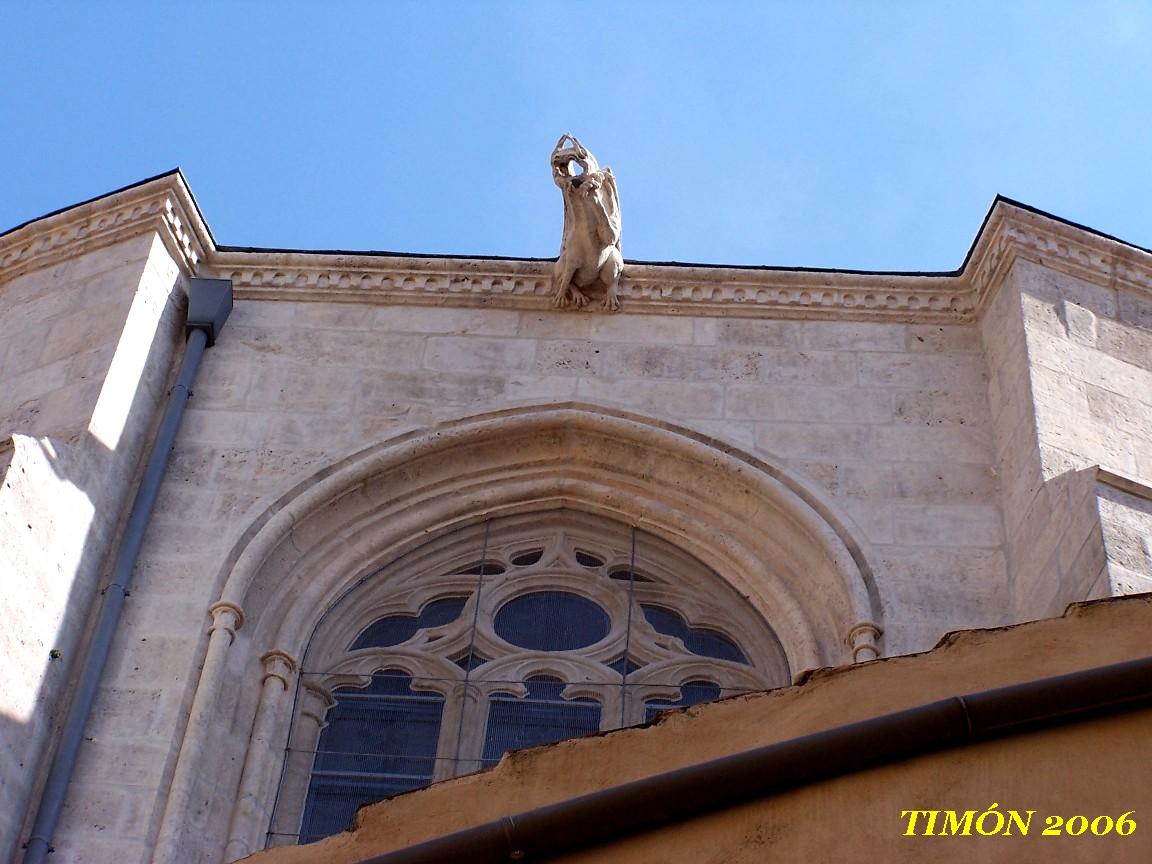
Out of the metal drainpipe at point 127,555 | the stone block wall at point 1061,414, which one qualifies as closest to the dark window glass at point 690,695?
the stone block wall at point 1061,414

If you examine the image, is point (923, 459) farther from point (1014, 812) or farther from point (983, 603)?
point (1014, 812)

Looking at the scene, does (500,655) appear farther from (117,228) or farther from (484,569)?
(117,228)

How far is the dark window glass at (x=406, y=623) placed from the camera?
941cm

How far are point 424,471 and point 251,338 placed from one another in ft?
3.90

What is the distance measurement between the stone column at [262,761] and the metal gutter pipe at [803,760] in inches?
136

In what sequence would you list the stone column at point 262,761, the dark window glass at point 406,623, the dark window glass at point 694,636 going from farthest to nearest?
1. the dark window glass at point 406,623
2. the dark window glass at point 694,636
3. the stone column at point 262,761

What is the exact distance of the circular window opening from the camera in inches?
368

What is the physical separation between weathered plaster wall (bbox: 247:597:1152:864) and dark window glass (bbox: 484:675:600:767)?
3731 millimetres

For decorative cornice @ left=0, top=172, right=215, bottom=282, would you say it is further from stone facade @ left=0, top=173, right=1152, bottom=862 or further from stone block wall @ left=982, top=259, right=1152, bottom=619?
stone block wall @ left=982, top=259, right=1152, bottom=619

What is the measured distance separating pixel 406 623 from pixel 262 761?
114 cm

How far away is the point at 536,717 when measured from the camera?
353 inches

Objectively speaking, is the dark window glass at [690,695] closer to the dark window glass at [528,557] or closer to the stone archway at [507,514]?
the stone archway at [507,514]

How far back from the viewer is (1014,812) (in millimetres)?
4703

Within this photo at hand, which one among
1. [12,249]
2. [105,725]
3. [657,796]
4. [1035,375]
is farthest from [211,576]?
[657,796]
